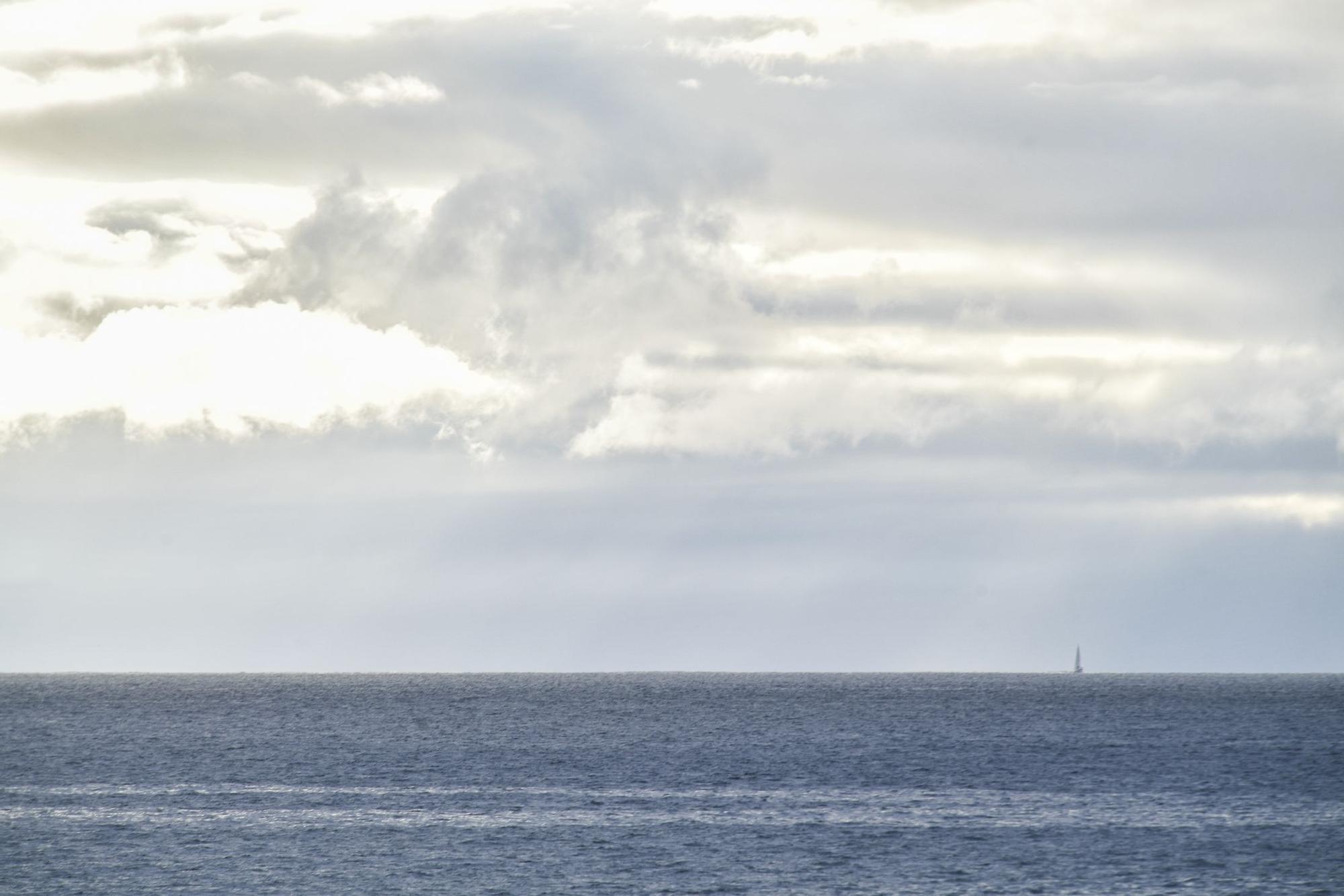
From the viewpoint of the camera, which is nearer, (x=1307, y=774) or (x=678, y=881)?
(x=678, y=881)

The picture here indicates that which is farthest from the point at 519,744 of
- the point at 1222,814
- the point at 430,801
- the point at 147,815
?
the point at 1222,814

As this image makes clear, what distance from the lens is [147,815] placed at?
317ft

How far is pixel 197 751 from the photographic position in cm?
15100

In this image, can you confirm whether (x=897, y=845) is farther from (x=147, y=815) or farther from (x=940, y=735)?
(x=940, y=735)

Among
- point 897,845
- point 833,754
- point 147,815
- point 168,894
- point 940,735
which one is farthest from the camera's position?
point 940,735

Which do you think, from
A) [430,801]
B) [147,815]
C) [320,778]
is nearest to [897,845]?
[430,801]

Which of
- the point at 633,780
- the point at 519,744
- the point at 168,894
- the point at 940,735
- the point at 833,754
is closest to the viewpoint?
the point at 168,894

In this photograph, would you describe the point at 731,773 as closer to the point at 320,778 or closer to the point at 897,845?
the point at 320,778

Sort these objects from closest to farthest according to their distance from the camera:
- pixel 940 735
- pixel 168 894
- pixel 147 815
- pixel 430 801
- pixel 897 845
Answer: pixel 168 894 < pixel 897 845 < pixel 147 815 < pixel 430 801 < pixel 940 735

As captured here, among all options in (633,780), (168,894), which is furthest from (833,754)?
(168,894)

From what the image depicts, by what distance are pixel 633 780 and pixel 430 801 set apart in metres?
20.5

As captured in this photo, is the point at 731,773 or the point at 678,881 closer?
the point at 678,881

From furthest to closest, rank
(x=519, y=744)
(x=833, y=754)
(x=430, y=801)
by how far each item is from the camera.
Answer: (x=519, y=744), (x=833, y=754), (x=430, y=801)

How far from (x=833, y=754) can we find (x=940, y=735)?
3335 centimetres
